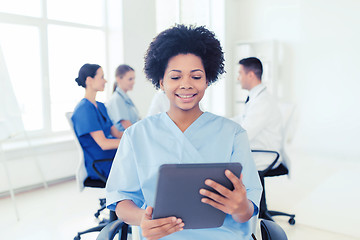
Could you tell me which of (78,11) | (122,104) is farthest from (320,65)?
(78,11)

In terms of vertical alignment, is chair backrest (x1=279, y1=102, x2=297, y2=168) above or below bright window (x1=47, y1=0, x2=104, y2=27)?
below

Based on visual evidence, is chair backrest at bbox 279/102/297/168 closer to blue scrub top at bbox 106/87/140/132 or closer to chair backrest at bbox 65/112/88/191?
blue scrub top at bbox 106/87/140/132

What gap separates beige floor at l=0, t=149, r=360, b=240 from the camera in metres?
2.46

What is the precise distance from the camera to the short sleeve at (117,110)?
2.81 meters

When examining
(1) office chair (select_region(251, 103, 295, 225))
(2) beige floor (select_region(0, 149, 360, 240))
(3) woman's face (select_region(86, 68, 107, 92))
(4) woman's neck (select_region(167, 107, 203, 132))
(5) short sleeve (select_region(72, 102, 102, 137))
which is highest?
(3) woman's face (select_region(86, 68, 107, 92))

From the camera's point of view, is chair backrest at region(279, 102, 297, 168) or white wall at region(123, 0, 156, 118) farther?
white wall at region(123, 0, 156, 118)

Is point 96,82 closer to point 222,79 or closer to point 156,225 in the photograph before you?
point 222,79

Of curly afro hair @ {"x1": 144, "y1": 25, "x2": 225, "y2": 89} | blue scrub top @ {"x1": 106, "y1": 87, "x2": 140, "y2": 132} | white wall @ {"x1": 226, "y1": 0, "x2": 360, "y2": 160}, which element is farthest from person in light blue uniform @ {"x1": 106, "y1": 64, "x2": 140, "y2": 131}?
white wall @ {"x1": 226, "y1": 0, "x2": 360, "y2": 160}

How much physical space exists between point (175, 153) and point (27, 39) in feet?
10.7

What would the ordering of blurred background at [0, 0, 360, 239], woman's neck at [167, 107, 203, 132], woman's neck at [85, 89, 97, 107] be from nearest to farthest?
woman's neck at [167, 107, 203, 132]
woman's neck at [85, 89, 97, 107]
blurred background at [0, 0, 360, 239]

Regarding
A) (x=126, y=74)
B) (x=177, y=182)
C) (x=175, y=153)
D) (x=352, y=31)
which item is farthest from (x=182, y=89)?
(x=352, y=31)

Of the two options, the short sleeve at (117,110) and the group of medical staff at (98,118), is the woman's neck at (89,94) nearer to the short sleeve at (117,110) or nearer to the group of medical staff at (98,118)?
the group of medical staff at (98,118)

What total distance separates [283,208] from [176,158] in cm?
215

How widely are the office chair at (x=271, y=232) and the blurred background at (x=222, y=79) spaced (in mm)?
1610
